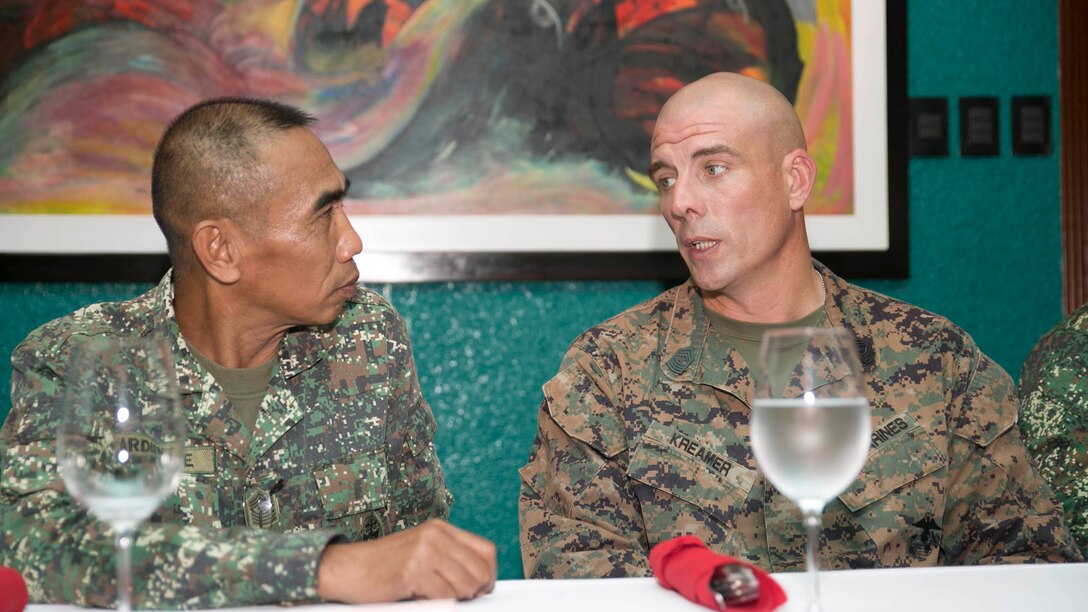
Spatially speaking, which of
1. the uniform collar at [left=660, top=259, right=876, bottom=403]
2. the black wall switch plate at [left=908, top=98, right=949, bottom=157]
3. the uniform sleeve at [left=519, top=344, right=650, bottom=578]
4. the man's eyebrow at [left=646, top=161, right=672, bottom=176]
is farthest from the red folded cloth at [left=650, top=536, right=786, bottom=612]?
the black wall switch plate at [left=908, top=98, right=949, bottom=157]

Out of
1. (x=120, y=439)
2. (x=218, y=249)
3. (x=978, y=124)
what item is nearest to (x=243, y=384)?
(x=218, y=249)

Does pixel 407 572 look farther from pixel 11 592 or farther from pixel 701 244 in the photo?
pixel 701 244

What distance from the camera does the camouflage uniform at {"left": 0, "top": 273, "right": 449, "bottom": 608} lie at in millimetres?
1050

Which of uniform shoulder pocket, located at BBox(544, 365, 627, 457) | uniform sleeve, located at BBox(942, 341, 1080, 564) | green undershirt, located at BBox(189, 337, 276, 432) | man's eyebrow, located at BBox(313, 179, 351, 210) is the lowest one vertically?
uniform sleeve, located at BBox(942, 341, 1080, 564)

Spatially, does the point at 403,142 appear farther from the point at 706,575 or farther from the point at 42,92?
the point at 706,575

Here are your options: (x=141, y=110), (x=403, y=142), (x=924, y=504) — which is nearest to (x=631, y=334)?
(x=924, y=504)

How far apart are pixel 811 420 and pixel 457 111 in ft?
5.72

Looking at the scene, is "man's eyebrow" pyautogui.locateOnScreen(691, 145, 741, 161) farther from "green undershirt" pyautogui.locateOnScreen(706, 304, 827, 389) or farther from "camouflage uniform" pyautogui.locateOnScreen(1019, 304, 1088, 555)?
"camouflage uniform" pyautogui.locateOnScreen(1019, 304, 1088, 555)

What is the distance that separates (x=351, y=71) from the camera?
2438 mm

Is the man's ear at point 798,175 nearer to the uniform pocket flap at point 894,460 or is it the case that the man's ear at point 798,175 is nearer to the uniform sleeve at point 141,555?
the uniform pocket flap at point 894,460

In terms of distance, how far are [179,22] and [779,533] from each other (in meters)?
1.66

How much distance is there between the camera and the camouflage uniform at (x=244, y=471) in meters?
1.05

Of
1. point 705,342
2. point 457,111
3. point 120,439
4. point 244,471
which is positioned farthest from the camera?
point 457,111

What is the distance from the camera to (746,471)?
1654mm
